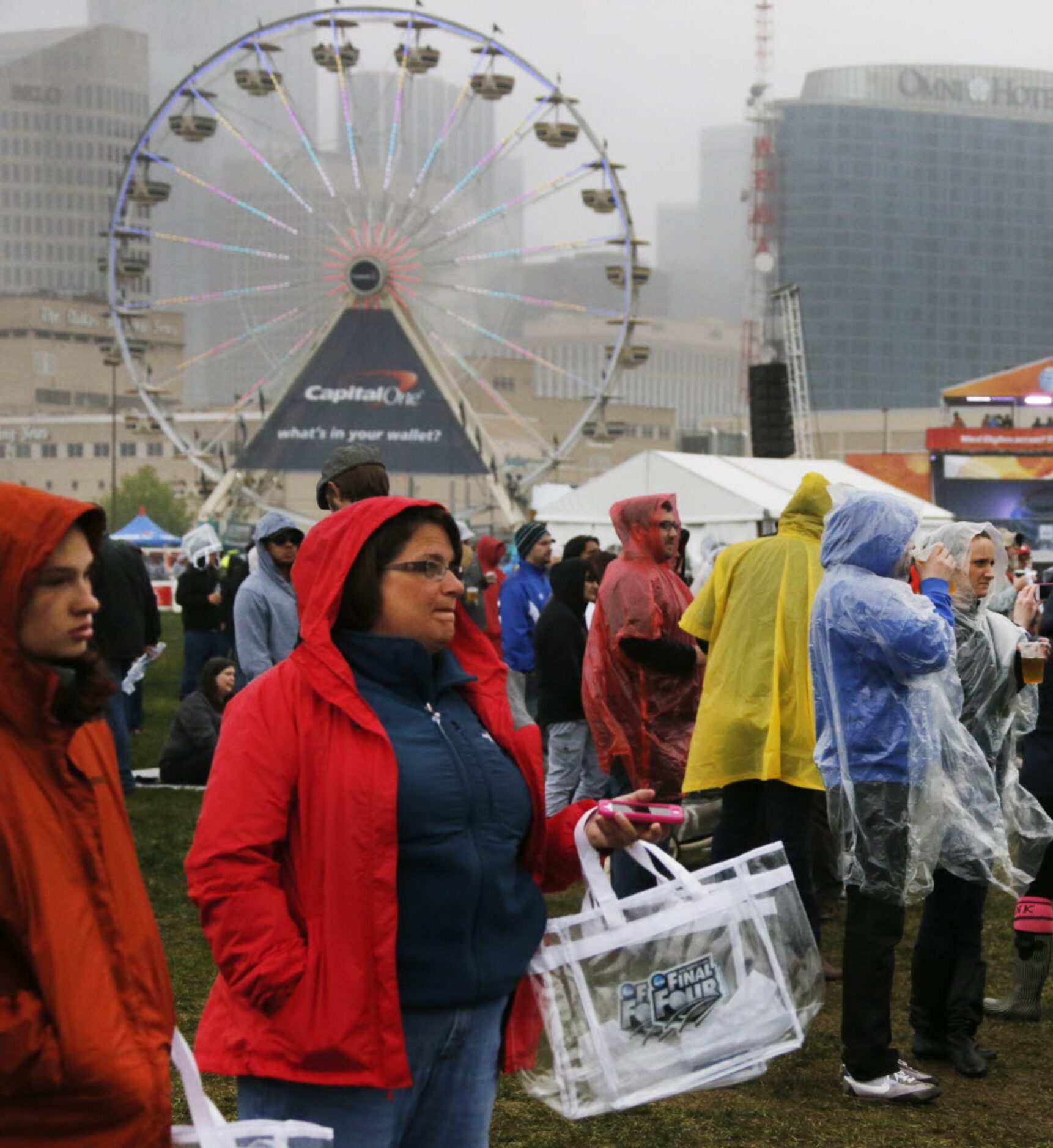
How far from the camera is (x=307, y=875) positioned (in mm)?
2689

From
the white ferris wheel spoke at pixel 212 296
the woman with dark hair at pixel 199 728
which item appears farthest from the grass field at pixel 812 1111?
the white ferris wheel spoke at pixel 212 296

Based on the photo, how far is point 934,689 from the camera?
4762mm

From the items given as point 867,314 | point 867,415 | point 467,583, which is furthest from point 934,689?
point 867,314

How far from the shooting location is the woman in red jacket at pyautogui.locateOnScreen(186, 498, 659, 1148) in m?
2.62

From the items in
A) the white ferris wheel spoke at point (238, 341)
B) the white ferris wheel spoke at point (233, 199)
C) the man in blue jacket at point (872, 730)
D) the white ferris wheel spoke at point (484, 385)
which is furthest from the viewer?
the white ferris wheel spoke at point (484, 385)

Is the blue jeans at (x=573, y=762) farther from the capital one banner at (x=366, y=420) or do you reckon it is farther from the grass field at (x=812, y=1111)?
the capital one banner at (x=366, y=420)

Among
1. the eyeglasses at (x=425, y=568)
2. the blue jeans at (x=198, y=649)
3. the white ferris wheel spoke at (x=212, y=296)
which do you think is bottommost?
the blue jeans at (x=198, y=649)

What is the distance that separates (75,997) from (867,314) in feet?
498

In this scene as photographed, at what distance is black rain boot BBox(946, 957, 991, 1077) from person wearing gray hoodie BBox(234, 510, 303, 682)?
269 cm

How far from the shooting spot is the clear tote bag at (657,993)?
9.52 feet

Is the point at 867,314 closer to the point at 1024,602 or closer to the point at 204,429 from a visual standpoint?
the point at 204,429

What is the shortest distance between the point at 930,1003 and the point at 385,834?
10.2ft

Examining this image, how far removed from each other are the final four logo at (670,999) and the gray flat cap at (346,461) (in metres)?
2.48

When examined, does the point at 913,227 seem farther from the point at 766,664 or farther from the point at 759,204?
the point at 766,664
